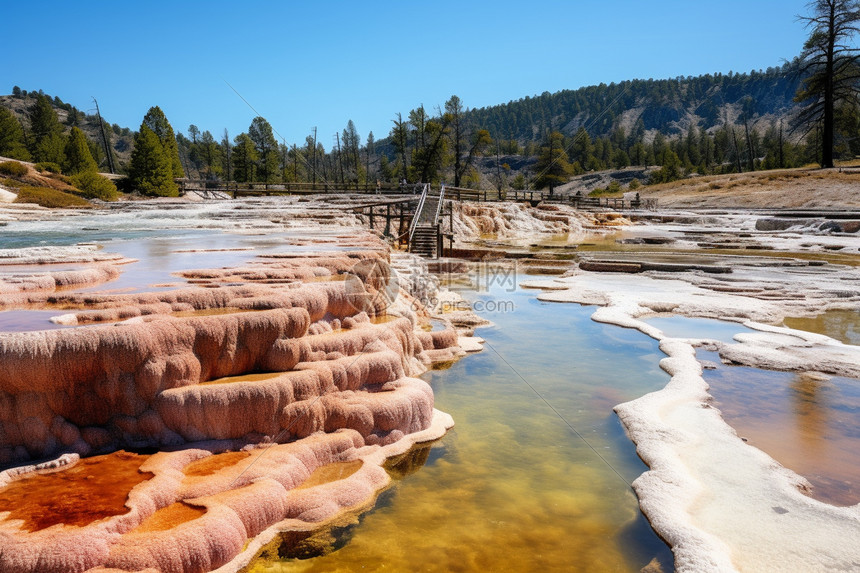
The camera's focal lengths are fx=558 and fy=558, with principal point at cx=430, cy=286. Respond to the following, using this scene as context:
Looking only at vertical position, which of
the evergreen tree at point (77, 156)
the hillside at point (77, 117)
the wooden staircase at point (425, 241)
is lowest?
the wooden staircase at point (425, 241)

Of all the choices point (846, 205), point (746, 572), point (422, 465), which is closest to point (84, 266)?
point (422, 465)

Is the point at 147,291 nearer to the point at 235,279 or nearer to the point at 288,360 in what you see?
the point at 235,279

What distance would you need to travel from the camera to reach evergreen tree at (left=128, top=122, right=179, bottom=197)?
36.5 m

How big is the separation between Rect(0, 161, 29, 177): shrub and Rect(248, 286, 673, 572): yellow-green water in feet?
120

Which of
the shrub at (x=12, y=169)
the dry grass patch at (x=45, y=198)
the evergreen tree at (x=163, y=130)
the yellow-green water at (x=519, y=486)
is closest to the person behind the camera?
the yellow-green water at (x=519, y=486)

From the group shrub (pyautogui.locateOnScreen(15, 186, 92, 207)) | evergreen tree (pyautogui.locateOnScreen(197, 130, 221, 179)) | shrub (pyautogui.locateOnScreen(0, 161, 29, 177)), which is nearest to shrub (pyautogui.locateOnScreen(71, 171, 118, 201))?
shrub (pyautogui.locateOnScreen(15, 186, 92, 207))

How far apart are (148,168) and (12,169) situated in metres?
7.30

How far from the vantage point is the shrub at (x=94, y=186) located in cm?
3092

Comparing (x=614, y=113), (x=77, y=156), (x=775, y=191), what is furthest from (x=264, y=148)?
(x=614, y=113)

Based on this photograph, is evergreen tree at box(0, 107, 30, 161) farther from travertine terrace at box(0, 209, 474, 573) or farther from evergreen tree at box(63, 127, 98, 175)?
travertine terrace at box(0, 209, 474, 573)

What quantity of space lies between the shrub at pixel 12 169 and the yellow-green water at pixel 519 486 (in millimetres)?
36720

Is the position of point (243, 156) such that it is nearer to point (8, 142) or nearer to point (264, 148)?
point (264, 148)

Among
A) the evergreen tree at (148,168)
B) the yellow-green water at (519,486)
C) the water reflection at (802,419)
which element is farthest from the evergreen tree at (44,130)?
the water reflection at (802,419)

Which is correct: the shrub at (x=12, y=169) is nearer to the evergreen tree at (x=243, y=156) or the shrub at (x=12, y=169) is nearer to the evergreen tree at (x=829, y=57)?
the evergreen tree at (x=243, y=156)
